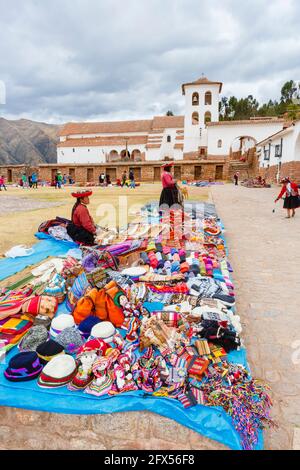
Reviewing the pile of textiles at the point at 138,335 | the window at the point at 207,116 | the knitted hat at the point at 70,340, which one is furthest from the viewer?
the window at the point at 207,116

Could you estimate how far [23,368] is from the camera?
8.00 ft

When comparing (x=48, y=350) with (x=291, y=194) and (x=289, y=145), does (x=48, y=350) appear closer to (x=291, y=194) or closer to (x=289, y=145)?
(x=291, y=194)

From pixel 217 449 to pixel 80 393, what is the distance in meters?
1.08

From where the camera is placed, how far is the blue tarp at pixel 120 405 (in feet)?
6.58

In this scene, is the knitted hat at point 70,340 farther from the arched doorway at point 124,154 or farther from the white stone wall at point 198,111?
the arched doorway at point 124,154

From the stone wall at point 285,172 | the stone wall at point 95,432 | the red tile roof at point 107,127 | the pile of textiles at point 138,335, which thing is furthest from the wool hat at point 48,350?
the red tile roof at point 107,127

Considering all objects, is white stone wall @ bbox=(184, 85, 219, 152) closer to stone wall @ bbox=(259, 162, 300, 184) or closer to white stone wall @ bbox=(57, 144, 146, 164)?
white stone wall @ bbox=(57, 144, 146, 164)

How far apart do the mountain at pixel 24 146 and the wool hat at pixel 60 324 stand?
8987 cm

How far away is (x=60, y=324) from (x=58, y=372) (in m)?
0.63

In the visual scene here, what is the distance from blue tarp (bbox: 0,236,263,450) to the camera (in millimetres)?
2006

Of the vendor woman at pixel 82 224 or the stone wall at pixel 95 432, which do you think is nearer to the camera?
the stone wall at pixel 95 432

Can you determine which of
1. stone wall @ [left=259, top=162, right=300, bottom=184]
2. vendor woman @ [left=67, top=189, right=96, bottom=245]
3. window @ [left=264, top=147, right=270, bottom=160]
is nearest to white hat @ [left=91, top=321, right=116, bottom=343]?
vendor woman @ [left=67, top=189, right=96, bottom=245]

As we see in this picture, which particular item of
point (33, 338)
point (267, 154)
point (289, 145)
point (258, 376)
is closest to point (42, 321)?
point (33, 338)
